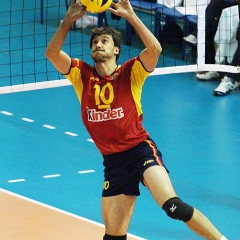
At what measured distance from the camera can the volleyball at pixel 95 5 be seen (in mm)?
7652

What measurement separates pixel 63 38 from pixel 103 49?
0.39 m

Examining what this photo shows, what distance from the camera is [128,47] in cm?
1641

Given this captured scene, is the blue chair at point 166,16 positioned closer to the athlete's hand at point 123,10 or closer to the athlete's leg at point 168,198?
the athlete's hand at point 123,10

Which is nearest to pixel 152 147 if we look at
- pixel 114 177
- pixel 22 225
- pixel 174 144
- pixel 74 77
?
pixel 114 177

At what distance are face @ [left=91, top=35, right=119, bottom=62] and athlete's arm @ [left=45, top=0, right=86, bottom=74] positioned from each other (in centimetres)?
30

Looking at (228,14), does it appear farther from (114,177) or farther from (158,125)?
(114,177)

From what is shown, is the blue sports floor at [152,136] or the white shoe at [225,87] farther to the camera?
the white shoe at [225,87]

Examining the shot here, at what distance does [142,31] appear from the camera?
749cm

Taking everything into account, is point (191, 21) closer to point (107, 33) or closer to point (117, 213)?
point (107, 33)

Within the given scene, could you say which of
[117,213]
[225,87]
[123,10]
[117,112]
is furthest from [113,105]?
[225,87]

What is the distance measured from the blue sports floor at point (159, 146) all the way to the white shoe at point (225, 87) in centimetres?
12

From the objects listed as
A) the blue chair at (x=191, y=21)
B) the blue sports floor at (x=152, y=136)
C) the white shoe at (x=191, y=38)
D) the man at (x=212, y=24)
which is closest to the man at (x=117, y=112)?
the blue sports floor at (x=152, y=136)

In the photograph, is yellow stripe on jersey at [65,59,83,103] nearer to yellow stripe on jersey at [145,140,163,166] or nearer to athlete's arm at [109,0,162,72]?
athlete's arm at [109,0,162,72]

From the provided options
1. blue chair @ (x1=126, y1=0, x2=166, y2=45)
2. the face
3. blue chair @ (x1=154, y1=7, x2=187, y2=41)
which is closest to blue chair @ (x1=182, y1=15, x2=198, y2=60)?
blue chair @ (x1=154, y1=7, x2=187, y2=41)
